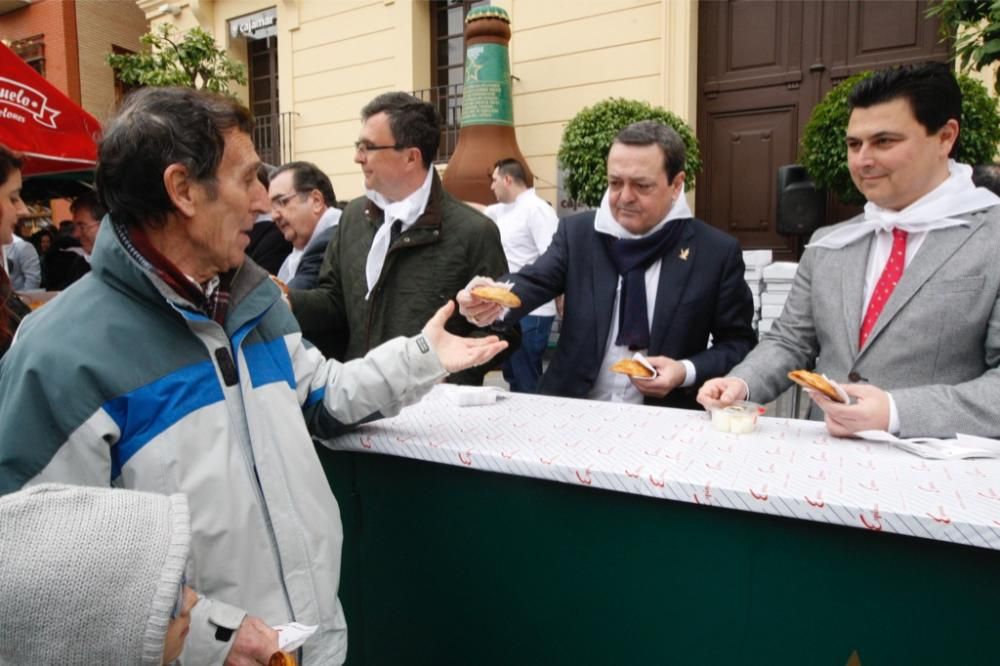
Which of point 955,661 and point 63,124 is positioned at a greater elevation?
point 63,124

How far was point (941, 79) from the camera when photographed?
203 cm

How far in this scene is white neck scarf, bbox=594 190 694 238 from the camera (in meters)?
2.67

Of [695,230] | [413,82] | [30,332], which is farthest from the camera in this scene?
[413,82]

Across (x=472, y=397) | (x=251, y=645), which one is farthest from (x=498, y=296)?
(x=251, y=645)

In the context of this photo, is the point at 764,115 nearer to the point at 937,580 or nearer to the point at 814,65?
the point at 814,65

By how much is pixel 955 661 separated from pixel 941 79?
162 centimetres

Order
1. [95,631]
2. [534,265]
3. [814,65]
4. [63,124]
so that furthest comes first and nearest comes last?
[814,65], [63,124], [534,265], [95,631]

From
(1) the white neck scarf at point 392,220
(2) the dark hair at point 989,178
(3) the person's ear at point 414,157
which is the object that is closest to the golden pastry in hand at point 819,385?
(1) the white neck scarf at point 392,220

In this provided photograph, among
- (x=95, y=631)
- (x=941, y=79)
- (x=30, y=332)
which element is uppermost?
(x=941, y=79)

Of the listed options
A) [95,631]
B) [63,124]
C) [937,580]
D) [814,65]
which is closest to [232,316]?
[95,631]

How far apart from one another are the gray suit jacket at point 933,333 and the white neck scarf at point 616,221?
659mm

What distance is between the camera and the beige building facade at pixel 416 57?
327 inches

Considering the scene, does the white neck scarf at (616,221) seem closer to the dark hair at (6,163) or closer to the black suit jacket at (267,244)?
the black suit jacket at (267,244)

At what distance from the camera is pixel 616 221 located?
2.71 meters
